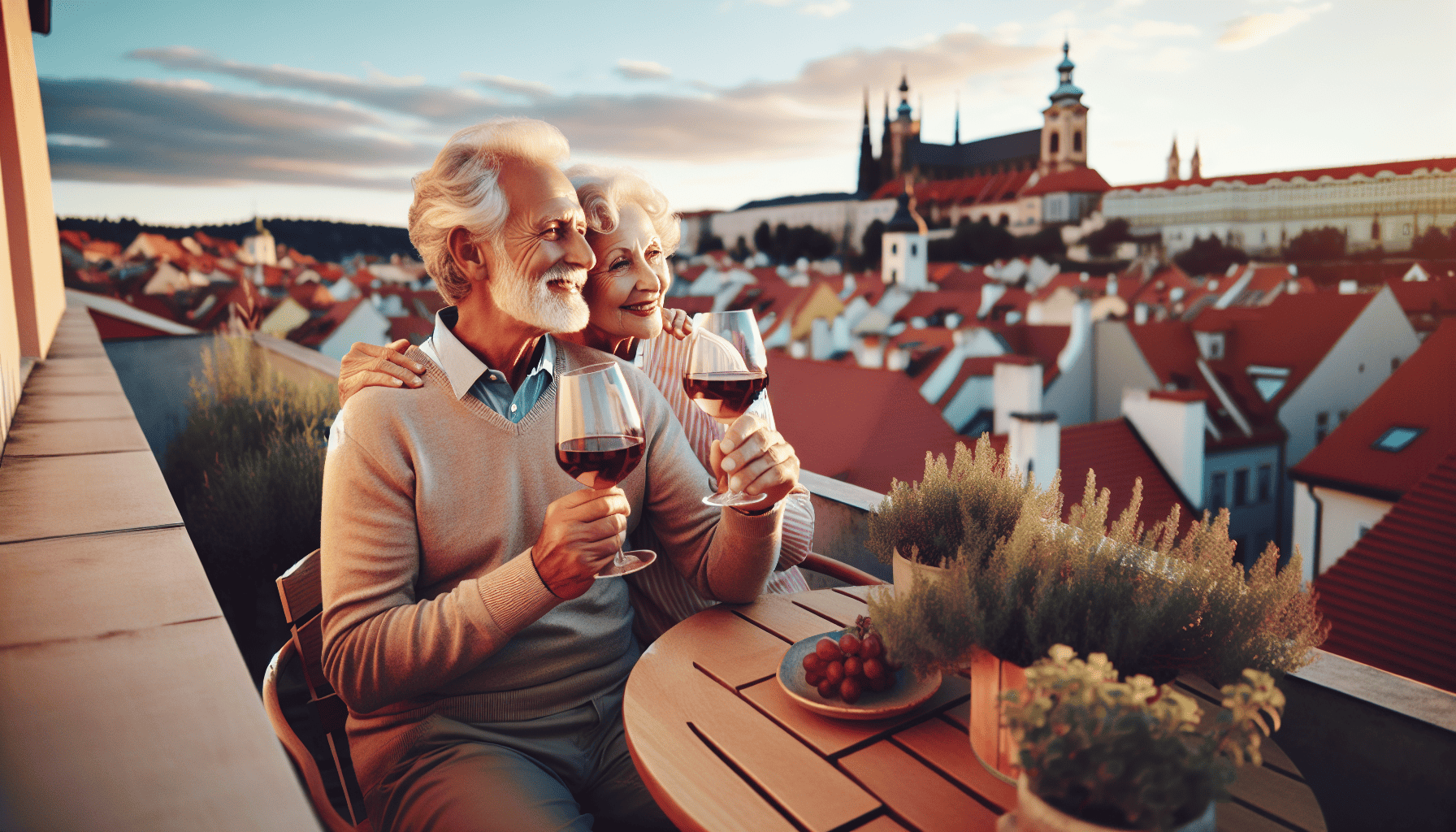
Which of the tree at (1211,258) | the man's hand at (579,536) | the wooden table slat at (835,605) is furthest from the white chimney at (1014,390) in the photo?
the tree at (1211,258)

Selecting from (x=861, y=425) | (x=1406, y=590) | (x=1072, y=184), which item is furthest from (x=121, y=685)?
(x=1072, y=184)

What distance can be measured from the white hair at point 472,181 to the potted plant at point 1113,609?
38.9 inches

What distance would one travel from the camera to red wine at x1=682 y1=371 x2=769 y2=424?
1.43 m

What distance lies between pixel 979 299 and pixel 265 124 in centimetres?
2735

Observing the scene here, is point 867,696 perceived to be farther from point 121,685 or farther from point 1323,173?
point 1323,173

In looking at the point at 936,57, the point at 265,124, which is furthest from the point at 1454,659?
the point at 936,57

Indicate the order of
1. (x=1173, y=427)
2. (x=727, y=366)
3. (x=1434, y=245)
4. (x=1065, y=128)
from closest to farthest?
1. (x=727, y=366)
2. (x=1173, y=427)
3. (x=1434, y=245)
4. (x=1065, y=128)

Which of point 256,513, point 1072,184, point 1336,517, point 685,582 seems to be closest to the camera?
point 685,582

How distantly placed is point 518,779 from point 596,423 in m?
0.61

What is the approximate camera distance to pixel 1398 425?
40.9 feet

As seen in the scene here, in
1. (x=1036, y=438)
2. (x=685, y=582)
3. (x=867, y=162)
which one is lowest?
(x=1036, y=438)

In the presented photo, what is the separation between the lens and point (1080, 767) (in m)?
0.65

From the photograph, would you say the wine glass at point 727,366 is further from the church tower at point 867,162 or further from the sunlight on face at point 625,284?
the church tower at point 867,162

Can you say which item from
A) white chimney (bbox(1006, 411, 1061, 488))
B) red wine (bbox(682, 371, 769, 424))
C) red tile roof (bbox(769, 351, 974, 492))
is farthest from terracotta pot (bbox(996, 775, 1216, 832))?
white chimney (bbox(1006, 411, 1061, 488))
